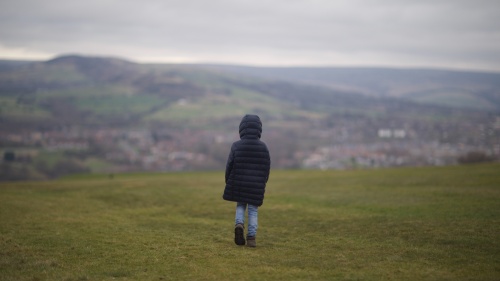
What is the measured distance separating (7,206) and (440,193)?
795 inches

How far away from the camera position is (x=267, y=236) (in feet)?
47.2

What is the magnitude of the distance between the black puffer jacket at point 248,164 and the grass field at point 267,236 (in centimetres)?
148

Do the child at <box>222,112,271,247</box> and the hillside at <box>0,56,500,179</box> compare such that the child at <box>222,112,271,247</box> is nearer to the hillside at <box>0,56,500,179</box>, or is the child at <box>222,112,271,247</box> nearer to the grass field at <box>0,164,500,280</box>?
the grass field at <box>0,164,500,280</box>

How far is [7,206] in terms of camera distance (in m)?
20.6

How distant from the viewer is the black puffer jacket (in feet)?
42.4

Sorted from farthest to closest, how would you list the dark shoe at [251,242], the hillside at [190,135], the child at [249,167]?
1. the hillside at [190,135]
2. the child at [249,167]
3. the dark shoe at [251,242]

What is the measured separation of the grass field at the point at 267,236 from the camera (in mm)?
9969

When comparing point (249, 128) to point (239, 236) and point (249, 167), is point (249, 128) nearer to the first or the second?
point (249, 167)

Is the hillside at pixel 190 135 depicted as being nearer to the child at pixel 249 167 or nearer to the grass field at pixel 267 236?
the grass field at pixel 267 236

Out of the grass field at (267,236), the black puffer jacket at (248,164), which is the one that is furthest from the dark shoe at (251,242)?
the black puffer jacket at (248,164)

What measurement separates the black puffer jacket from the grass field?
1.48 meters

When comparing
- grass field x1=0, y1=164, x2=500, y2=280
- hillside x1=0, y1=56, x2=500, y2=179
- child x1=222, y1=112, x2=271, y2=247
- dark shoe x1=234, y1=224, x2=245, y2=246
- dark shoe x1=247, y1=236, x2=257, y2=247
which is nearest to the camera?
grass field x1=0, y1=164, x2=500, y2=280

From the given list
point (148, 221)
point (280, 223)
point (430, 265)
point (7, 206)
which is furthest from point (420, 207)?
point (7, 206)

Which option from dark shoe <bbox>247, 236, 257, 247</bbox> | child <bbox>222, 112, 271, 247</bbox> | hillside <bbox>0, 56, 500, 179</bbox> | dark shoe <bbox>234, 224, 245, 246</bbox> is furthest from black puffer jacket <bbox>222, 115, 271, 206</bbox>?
hillside <bbox>0, 56, 500, 179</bbox>
